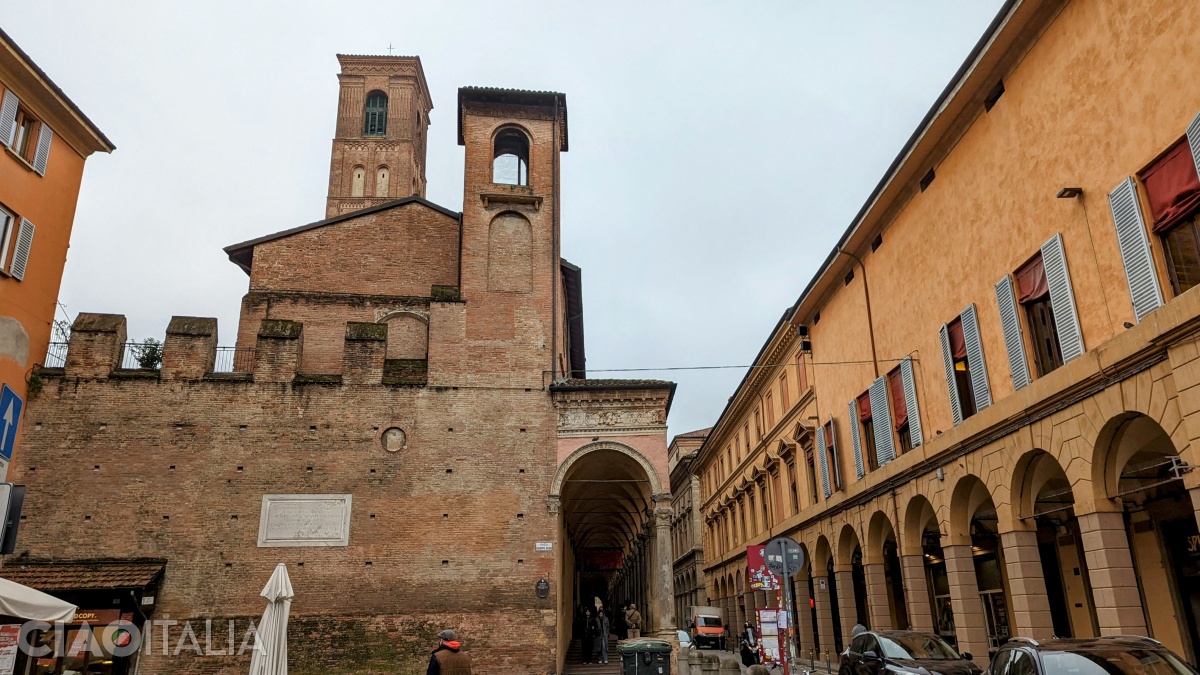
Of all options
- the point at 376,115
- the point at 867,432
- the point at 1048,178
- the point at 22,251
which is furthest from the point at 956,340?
the point at 376,115

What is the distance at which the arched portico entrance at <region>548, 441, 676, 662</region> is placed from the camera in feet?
62.2

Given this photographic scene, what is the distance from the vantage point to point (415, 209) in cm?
2336

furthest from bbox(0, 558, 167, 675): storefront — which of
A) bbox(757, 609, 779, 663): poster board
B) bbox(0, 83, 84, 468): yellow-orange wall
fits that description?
bbox(757, 609, 779, 663): poster board

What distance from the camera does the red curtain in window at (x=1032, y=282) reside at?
11.8m

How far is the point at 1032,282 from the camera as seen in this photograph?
39.5ft

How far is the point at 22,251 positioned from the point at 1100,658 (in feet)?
64.6

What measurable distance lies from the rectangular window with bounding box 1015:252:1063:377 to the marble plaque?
47.0 ft

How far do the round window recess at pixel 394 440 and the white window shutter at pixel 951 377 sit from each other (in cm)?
1196

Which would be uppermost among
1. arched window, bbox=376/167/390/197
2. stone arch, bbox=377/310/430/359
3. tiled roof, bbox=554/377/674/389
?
Result: arched window, bbox=376/167/390/197

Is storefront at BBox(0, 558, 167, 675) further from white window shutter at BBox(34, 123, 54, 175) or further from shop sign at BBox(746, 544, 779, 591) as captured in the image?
shop sign at BBox(746, 544, 779, 591)

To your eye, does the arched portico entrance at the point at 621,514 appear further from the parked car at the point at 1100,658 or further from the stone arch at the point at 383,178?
the stone arch at the point at 383,178

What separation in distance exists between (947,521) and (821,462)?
24.6 ft

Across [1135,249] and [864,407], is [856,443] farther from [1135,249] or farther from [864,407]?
[1135,249]

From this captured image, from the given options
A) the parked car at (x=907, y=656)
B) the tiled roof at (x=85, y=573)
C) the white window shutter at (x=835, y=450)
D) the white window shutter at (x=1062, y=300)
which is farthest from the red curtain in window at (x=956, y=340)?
the tiled roof at (x=85, y=573)
